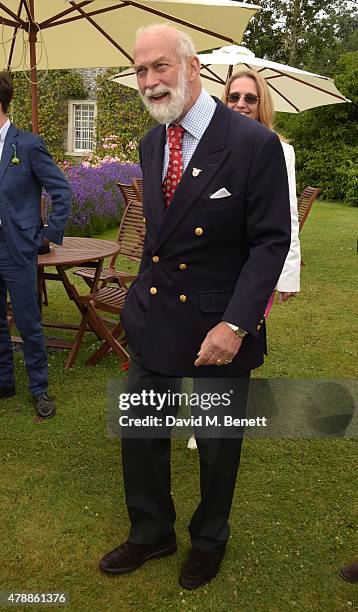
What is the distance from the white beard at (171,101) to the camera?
6.73 ft

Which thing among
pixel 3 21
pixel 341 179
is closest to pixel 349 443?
pixel 3 21

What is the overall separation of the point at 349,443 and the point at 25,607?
6.99 ft

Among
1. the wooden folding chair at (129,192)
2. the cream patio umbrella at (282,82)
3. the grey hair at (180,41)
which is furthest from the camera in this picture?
the wooden folding chair at (129,192)

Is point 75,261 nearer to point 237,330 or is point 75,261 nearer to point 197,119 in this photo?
point 197,119

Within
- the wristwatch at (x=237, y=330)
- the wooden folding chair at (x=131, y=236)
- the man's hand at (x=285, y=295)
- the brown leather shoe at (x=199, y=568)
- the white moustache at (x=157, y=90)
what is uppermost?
the white moustache at (x=157, y=90)

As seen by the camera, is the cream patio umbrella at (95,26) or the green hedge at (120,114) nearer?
the cream patio umbrella at (95,26)

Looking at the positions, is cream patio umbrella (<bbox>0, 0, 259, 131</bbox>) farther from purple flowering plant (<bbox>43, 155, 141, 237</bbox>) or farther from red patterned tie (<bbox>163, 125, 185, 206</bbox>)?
purple flowering plant (<bbox>43, 155, 141, 237</bbox>)

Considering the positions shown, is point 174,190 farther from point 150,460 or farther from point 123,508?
point 123,508

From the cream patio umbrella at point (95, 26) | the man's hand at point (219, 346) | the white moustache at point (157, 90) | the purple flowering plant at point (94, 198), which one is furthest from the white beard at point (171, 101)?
the purple flowering plant at point (94, 198)

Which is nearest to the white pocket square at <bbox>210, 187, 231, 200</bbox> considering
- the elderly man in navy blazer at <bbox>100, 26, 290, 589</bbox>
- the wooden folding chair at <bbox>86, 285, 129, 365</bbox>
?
the elderly man in navy blazer at <bbox>100, 26, 290, 589</bbox>

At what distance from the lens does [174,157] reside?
2205mm

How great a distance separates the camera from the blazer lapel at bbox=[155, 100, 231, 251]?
209cm

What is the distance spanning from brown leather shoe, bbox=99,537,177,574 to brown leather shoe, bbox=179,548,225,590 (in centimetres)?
15

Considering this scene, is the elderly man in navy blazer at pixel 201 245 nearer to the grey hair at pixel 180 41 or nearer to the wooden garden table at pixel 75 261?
the grey hair at pixel 180 41
